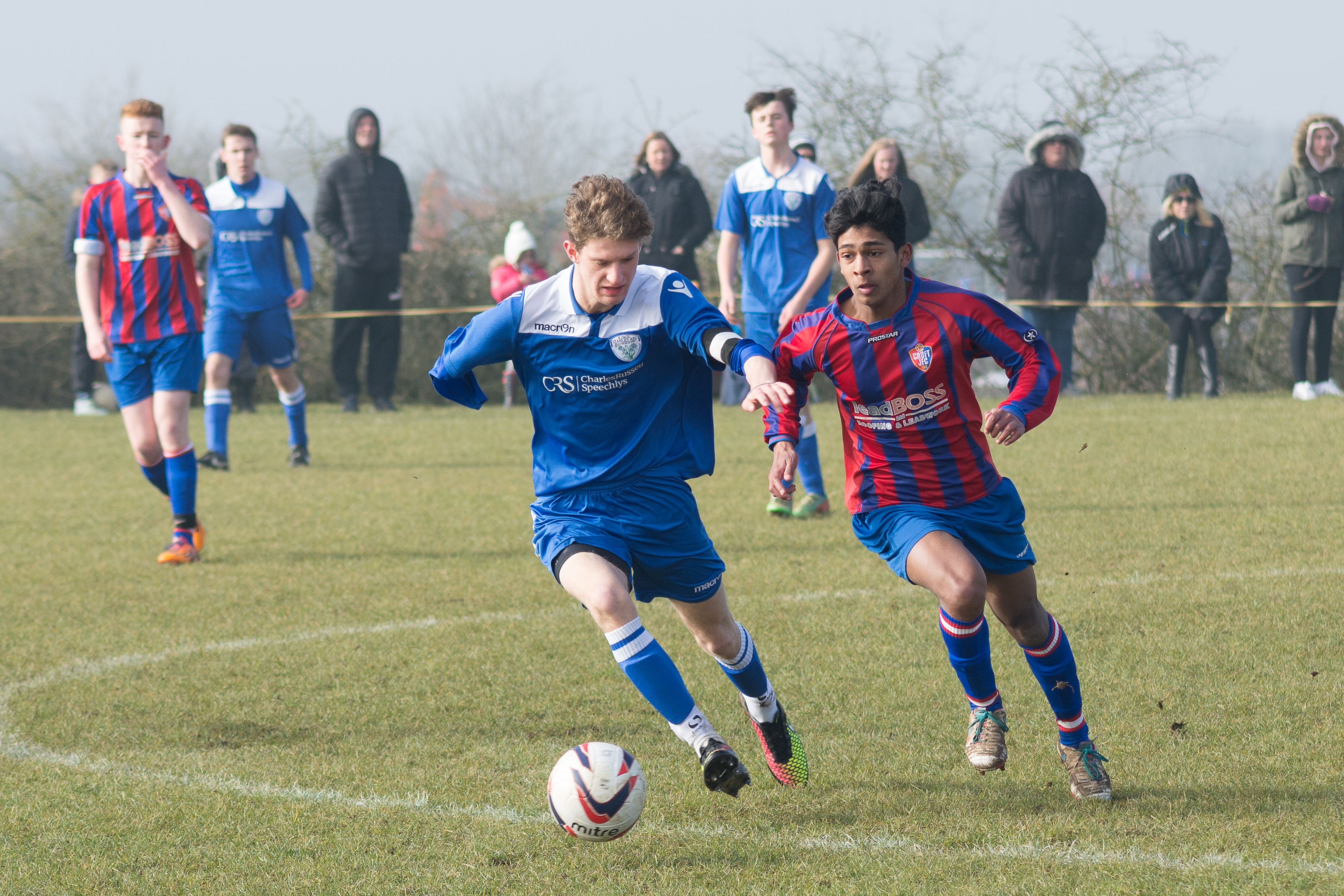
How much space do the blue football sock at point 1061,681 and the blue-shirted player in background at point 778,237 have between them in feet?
13.6

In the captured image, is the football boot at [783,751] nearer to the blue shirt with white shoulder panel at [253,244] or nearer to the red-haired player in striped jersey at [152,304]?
the red-haired player in striped jersey at [152,304]

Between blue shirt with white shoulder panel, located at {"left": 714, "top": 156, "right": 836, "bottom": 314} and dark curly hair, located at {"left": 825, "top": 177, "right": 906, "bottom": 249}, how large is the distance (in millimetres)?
4286

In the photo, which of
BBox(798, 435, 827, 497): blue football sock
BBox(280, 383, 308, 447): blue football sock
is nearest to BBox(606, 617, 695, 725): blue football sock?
BBox(798, 435, 827, 497): blue football sock

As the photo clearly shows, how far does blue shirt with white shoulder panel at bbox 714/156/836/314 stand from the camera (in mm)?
8258

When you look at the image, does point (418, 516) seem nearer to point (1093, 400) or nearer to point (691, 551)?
point (691, 551)

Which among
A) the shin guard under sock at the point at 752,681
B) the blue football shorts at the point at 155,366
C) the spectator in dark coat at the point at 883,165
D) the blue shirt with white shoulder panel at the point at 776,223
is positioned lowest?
the shin guard under sock at the point at 752,681

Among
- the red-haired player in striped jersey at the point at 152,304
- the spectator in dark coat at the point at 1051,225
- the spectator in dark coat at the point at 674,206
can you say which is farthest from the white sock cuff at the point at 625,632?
the spectator in dark coat at the point at 1051,225

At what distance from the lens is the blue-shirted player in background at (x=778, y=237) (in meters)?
8.08

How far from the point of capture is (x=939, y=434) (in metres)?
3.96

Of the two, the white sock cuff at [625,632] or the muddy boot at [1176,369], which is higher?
the white sock cuff at [625,632]

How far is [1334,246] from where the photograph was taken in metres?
12.8

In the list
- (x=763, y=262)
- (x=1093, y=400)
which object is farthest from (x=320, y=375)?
(x=763, y=262)

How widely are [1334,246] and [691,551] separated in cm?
1094

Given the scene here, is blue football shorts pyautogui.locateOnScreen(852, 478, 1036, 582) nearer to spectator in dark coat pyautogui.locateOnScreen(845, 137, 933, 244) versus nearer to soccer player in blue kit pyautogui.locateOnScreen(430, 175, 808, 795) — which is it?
soccer player in blue kit pyautogui.locateOnScreen(430, 175, 808, 795)
